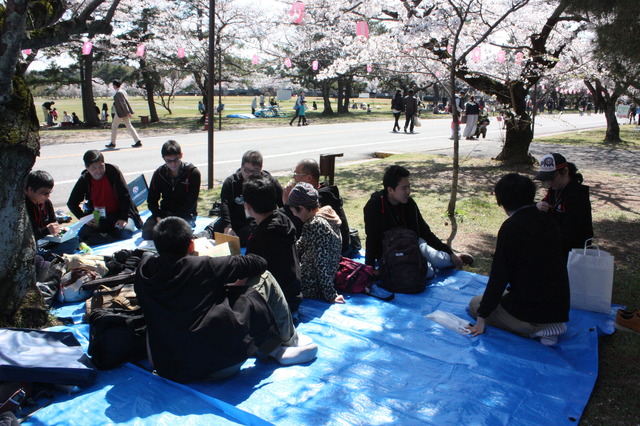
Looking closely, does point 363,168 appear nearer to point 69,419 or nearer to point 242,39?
point 69,419

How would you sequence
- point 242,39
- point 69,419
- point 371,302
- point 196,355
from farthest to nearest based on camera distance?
point 242,39
point 371,302
point 196,355
point 69,419

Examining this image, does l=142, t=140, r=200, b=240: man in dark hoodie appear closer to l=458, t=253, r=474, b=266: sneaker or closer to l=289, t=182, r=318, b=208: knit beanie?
l=289, t=182, r=318, b=208: knit beanie

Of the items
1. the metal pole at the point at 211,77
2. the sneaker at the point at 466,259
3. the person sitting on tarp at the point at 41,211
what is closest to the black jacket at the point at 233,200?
the person sitting on tarp at the point at 41,211

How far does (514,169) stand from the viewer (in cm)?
1148

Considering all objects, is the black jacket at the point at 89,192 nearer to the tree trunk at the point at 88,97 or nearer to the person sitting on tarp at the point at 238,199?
the person sitting on tarp at the point at 238,199

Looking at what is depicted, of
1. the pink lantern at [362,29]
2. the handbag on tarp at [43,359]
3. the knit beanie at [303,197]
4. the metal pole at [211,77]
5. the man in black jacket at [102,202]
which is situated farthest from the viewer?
the pink lantern at [362,29]

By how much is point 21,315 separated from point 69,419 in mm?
1246

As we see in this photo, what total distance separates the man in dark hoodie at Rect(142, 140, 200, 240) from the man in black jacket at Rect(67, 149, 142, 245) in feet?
0.98

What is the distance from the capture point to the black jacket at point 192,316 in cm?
291

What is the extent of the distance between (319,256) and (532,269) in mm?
1658

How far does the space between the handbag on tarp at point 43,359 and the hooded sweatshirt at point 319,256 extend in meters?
1.86

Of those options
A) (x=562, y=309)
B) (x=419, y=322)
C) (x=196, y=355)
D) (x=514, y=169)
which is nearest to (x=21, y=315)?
(x=196, y=355)

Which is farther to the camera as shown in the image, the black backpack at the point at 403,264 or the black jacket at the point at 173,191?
the black jacket at the point at 173,191

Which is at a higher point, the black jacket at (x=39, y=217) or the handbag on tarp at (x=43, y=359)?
the black jacket at (x=39, y=217)
